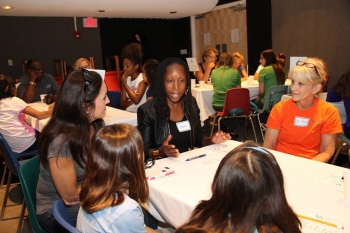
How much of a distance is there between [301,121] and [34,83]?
145 inches

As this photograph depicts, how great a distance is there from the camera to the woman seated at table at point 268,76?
504 cm

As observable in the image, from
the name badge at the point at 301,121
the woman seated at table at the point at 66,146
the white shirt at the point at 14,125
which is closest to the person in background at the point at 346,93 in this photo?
the name badge at the point at 301,121

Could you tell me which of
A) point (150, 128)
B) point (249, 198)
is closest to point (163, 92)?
point (150, 128)

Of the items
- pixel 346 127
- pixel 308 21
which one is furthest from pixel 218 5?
pixel 346 127

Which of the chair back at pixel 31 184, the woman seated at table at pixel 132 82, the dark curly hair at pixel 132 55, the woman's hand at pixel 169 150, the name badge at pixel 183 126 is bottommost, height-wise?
the chair back at pixel 31 184

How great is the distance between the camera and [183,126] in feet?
7.58

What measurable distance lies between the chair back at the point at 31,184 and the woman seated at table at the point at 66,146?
4 centimetres

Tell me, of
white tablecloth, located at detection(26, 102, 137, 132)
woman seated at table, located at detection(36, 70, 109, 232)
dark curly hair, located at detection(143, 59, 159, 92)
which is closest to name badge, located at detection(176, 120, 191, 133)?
woman seated at table, located at detection(36, 70, 109, 232)

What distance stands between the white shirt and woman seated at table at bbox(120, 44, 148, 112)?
1211 mm

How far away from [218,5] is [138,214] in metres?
8.28

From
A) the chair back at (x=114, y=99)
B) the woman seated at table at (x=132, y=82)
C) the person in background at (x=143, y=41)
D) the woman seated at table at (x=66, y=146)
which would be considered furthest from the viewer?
the person in background at (x=143, y=41)

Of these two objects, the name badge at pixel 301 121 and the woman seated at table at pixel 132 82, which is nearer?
the name badge at pixel 301 121

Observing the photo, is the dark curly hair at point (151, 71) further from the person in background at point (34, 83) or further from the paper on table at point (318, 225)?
the paper on table at point (318, 225)

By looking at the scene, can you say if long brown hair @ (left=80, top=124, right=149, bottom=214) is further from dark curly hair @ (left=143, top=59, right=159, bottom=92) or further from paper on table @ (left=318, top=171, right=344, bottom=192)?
dark curly hair @ (left=143, top=59, right=159, bottom=92)
